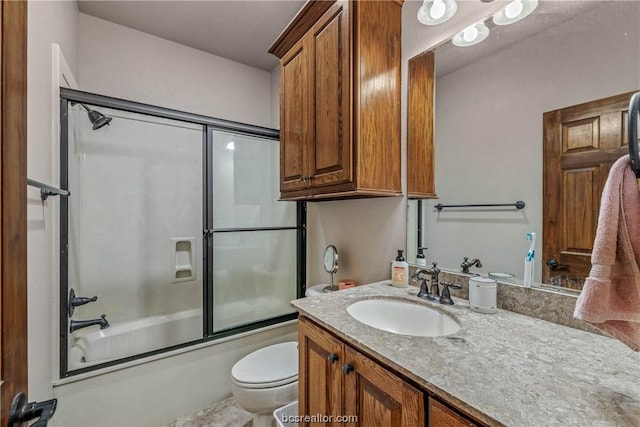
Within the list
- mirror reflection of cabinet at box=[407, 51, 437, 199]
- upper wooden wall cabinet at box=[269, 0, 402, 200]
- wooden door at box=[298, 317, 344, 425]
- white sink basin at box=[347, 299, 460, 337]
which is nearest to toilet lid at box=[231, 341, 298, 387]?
wooden door at box=[298, 317, 344, 425]

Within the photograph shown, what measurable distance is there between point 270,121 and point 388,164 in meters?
1.67

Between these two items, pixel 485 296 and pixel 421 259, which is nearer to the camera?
pixel 485 296

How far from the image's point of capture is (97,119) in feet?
5.44

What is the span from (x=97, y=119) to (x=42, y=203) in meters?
0.73

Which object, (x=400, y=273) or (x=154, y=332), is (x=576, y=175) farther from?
(x=154, y=332)

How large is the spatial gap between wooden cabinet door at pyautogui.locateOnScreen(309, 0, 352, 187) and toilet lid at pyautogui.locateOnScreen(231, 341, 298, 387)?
1034 mm

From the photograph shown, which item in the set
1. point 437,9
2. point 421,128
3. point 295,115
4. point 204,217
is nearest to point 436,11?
point 437,9

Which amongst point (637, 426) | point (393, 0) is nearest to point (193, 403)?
point (637, 426)

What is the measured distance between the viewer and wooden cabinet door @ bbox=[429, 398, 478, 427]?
0.55 metres

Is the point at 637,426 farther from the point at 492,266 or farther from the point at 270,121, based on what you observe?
the point at 270,121

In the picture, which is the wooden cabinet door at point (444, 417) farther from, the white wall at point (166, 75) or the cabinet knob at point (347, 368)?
the white wall at point (166, 75)

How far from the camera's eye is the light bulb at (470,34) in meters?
1.14

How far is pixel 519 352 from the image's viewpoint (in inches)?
28.1

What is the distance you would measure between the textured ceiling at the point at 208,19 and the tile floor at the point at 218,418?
104 inches
